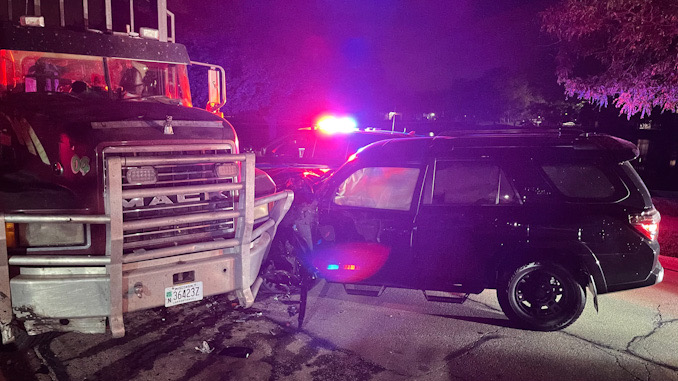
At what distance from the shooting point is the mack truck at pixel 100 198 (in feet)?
12.9

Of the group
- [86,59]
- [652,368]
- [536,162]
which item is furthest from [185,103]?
[652,368]

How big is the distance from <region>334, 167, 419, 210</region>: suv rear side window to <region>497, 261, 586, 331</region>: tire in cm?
160

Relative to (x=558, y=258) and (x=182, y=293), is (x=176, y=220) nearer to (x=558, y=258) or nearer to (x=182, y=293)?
(x=182, y=293)

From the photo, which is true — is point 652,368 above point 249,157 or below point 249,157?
below

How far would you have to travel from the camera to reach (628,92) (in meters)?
9.58

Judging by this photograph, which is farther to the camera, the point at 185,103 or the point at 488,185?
the point at 185,103

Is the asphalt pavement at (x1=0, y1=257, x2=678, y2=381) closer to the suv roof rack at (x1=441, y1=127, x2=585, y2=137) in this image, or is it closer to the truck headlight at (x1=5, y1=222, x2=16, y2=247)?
the truck headlight at (x1=5, y1=222, x2=16, y2=247)

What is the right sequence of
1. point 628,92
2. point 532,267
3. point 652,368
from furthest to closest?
point 628,92
point 532,267
point 652,368

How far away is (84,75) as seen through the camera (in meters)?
5.75

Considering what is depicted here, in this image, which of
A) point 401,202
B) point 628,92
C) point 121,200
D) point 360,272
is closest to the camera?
point 121,200

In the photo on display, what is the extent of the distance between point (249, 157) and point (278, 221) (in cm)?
110

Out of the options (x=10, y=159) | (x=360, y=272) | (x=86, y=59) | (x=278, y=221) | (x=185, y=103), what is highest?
(x=86, y=59)

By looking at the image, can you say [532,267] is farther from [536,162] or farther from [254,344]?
[254,344]

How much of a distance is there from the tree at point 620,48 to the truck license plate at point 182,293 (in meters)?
7.52
